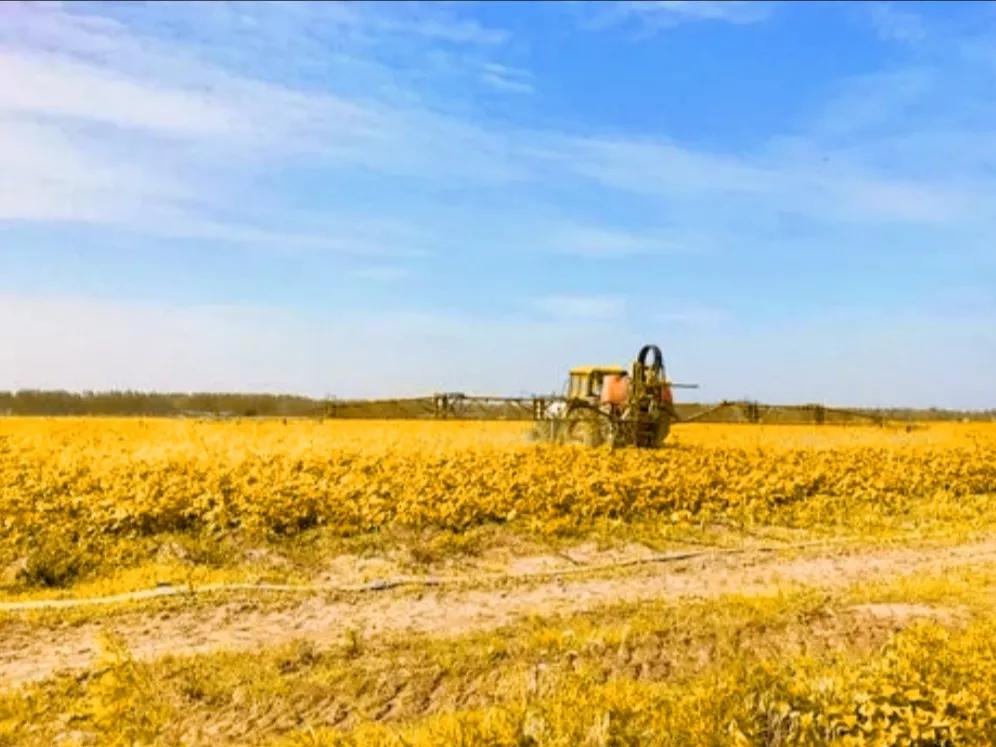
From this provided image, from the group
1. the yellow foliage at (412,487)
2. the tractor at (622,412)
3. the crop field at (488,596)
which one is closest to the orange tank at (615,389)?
the tractor at (622,412)

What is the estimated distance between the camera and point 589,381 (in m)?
33.9

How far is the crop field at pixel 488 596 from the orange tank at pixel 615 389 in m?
4.02

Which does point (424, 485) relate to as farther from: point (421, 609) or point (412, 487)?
point (421, 609)

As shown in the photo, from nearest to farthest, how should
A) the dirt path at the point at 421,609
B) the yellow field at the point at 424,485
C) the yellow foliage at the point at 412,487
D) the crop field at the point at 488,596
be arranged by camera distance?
the crop field at the point at 488,596
the dirt path at the point at 421,609
the yellow foliage at the point at 412,487
the yellow field at the point at 424,485

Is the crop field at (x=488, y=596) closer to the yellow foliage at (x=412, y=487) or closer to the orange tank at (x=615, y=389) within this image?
the yellow foliage at (x=412, y=487)

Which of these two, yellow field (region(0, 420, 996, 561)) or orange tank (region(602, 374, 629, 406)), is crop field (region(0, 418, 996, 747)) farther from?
orange tank (region(602, 374, 629, 406))

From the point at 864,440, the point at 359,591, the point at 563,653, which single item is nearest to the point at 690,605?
the point at 563,653

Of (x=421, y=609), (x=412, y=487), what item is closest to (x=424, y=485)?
(x=412, y=487)

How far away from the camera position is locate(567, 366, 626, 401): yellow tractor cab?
33375 millimetres

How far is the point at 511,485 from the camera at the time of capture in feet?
70.4

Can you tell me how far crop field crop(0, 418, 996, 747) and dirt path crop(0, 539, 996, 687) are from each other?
7cm

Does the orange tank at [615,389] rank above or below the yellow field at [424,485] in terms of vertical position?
above

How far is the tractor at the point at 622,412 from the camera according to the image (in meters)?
30.7

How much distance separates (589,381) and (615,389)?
1.53 meters
